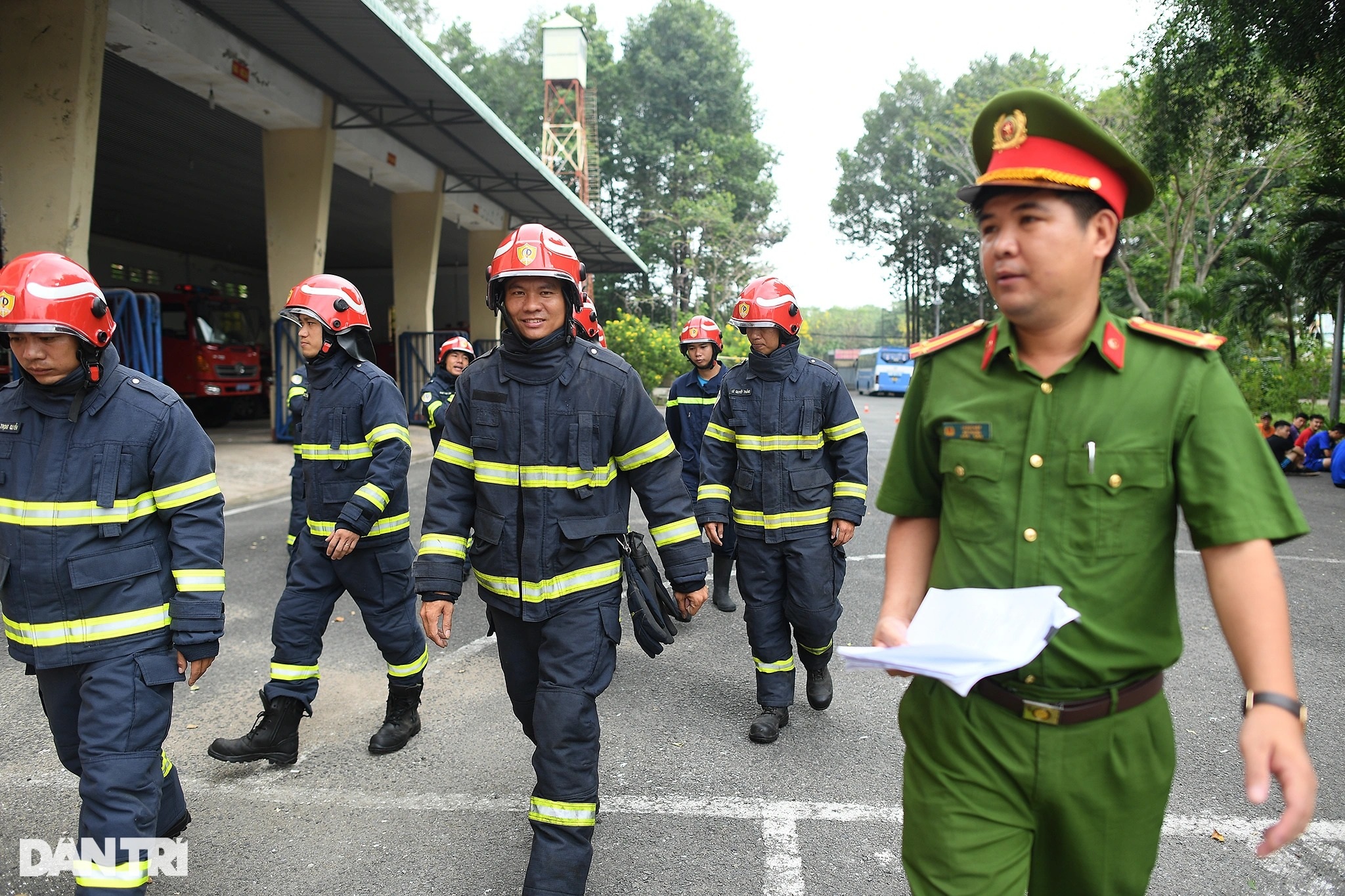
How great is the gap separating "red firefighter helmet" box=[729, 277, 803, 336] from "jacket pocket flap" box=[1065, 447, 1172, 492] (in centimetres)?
306

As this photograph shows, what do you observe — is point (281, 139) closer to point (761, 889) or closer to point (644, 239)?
point (761, 889)

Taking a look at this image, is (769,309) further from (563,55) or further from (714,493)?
(563,55)

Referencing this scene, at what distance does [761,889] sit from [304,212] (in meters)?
15.7

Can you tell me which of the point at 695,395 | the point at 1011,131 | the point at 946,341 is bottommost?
the point at 946,341

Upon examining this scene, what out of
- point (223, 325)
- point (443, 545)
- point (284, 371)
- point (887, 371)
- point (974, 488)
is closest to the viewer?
point (974, 488)

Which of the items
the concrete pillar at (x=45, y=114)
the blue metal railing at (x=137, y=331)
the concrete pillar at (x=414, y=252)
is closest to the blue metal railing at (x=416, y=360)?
Result: the concrete pillar at (x=414, y=252)

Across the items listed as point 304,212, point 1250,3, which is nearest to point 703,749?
point 1250,3

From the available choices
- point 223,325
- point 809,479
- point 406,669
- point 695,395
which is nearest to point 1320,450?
point 695,395

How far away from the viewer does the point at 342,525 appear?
13.7 feet

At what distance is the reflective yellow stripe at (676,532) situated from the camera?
337 cm

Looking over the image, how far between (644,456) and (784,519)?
1.57 m

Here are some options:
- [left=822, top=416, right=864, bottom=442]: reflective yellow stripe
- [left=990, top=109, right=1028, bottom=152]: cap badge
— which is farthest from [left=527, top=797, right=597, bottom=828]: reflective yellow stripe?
[left=822, top=416, right=864, bottom=442]: reflective yellow stripe

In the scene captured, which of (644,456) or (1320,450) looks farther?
(1320,450)

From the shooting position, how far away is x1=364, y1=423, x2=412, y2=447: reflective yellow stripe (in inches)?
176
